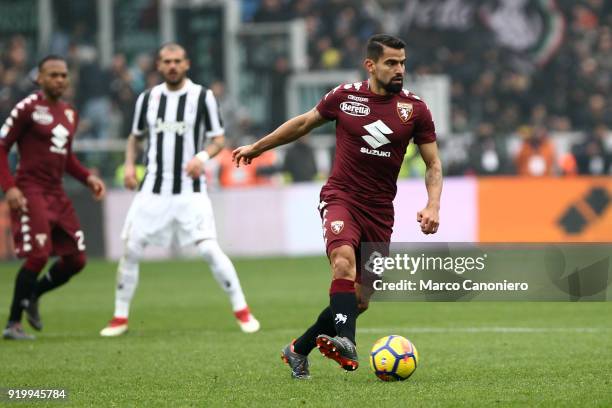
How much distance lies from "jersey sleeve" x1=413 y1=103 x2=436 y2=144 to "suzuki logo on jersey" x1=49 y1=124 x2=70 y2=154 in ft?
13.1

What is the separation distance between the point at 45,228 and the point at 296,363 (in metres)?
3.43

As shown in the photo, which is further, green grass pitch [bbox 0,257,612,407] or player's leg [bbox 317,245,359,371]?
player's leg [bbox 317,245,359,371]

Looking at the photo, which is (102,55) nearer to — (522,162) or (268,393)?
(522,162)

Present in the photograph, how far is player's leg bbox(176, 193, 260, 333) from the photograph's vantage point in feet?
35.9

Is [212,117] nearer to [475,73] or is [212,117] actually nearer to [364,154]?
[364,154]

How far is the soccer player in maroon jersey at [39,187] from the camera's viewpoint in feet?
35.2

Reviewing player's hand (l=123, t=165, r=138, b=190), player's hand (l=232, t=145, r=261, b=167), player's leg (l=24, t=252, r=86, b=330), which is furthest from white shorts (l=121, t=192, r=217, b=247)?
player's hand (l=232, t=145, r=261, b=167)

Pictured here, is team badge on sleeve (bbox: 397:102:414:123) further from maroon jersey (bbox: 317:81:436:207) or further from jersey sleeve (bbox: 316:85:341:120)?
jersey sleeve (bbox: 316:85:341:120)

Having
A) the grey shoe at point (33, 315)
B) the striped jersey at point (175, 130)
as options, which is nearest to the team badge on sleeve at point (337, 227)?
the striped jersey at point (175, 130)

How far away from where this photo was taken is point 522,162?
2242 cm

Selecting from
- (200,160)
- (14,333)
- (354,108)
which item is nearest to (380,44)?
(354,108)

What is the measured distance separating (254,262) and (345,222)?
36.6 ft

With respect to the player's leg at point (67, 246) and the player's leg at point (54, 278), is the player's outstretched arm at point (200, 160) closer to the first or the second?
the player's leg at point (67, 246)

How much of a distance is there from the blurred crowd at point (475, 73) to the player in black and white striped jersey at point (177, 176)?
10.1 meters
